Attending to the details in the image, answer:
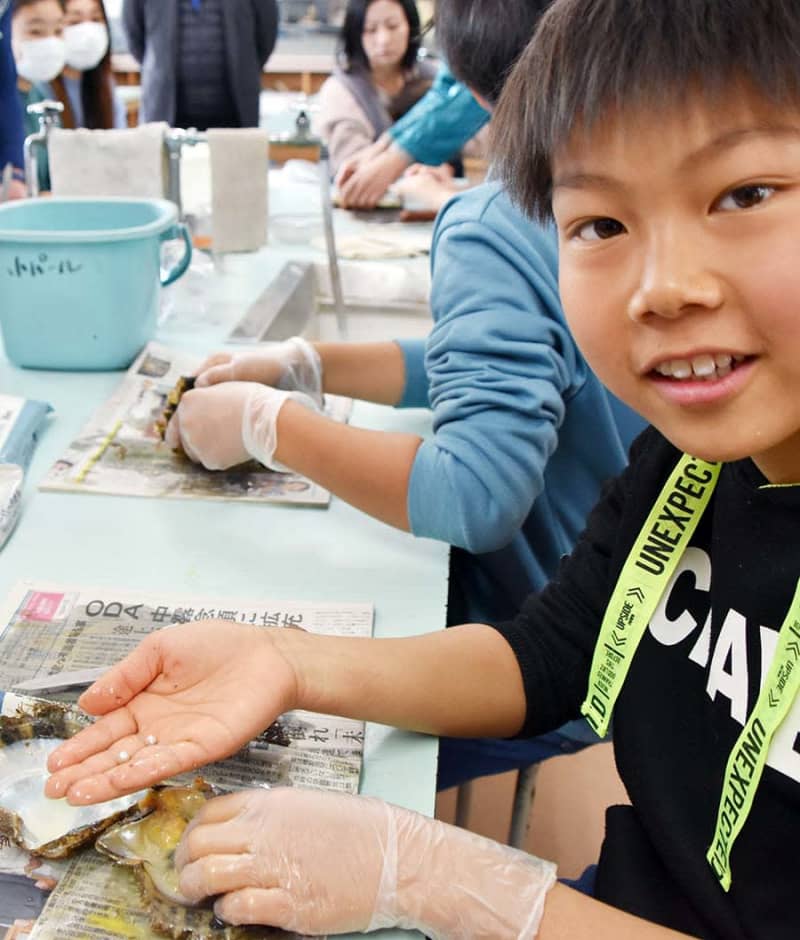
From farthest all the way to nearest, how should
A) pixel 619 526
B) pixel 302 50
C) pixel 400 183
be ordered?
pixel 302 50, pixel 400 183, pixel 619 526

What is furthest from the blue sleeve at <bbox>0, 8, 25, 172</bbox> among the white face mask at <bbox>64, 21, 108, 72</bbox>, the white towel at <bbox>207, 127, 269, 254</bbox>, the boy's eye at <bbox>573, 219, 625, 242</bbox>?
the boy's eye at <bbox>573, 219, 625, 242</bbox>

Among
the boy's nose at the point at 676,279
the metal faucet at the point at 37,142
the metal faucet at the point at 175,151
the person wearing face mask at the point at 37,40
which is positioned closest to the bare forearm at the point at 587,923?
the boy's nose at the point at 676,279

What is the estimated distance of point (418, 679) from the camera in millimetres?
749

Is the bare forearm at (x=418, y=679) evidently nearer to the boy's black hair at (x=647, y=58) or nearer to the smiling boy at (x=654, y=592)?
the smiling boy at (x=654, y=592)

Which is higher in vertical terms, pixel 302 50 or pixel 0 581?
pixel 302 50

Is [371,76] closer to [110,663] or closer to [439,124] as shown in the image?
[439,124]

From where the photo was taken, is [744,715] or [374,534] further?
[374,534]

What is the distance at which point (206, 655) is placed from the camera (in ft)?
2.29

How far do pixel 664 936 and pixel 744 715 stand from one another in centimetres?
15

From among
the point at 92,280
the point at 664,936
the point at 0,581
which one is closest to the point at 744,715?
the point at 664,936

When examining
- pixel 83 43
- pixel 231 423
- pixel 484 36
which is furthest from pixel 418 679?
pixel 83 43

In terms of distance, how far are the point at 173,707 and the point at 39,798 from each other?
104mm

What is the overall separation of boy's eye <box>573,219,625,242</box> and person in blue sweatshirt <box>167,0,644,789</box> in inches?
11.5

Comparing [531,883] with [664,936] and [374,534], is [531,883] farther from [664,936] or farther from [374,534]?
[374,534]
